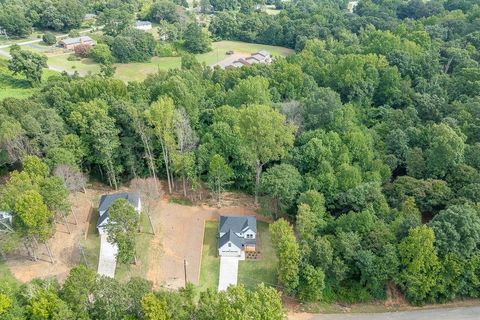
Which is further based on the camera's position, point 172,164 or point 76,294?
point 172,164

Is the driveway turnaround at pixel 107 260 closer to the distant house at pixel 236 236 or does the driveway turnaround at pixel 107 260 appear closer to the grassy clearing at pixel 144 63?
the distant house at pixel 236 236

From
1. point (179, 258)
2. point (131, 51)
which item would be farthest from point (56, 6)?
point (179, 258)

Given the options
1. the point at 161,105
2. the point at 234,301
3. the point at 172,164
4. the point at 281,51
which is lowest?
the point at 281,51

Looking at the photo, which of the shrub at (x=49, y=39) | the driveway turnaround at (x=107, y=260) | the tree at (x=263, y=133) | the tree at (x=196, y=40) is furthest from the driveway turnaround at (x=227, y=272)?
the shrub at (x=49, y=39)

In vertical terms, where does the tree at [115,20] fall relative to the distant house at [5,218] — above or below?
below

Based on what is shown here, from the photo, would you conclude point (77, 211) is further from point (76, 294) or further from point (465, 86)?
point (465, 86)

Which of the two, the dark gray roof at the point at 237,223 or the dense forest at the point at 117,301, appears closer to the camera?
the dense forest at the point at 117,301

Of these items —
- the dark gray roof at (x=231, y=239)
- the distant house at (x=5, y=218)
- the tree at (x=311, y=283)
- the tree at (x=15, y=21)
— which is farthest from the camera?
the tree at (x=15, y=21)

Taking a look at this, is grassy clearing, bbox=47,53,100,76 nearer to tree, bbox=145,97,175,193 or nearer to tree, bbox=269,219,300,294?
tree, bbox=145,97,175,193
